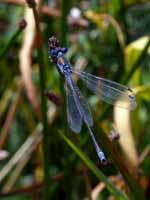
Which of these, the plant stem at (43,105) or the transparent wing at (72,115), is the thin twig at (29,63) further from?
the transparent wing at (72,115)

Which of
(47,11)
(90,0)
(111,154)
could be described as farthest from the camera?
(90,0)

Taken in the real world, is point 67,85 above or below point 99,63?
above

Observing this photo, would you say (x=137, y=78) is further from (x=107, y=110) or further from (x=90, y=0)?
(x=90, y=0)

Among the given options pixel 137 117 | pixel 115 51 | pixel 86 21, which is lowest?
pixel 137 117

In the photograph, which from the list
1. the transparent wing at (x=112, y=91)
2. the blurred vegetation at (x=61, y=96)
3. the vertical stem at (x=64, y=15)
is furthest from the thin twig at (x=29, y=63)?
the transparent wing at (x=112, y=91)

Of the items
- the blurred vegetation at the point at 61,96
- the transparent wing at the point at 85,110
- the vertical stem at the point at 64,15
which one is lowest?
the blurred vegetation at the point at 61,96

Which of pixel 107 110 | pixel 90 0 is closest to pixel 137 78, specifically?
pixel 107 110

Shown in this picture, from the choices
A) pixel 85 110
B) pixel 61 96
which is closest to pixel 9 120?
pixel 61 96

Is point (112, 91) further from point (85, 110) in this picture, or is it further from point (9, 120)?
point (9, 120)
